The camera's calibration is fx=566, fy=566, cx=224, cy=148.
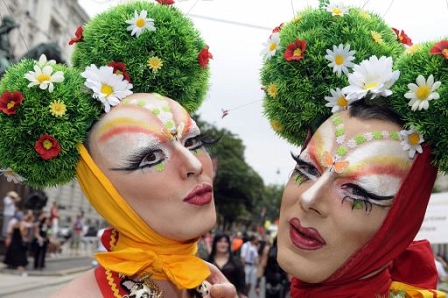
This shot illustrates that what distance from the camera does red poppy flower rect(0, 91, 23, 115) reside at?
2.60 metres

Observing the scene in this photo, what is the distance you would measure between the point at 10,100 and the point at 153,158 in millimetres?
718

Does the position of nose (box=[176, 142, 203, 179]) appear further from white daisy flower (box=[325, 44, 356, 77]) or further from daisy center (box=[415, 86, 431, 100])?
daisy center (box=[415, 86, 431, 100])

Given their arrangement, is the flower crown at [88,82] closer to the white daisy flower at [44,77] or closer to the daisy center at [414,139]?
the white daisy flower at [44,77]

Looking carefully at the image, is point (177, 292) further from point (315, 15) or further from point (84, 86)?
point (315, 15)

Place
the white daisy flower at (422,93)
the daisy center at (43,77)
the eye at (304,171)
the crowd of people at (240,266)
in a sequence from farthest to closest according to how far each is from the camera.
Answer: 1. the crowd of people at (240,266)
2. the daisy center at (43,77)
3. the eye at (304,171)
4. the white daisy flower at (422,93)

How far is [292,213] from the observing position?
2.45 metres

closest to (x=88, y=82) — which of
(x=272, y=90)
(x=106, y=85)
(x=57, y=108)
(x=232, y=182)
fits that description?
(x=106, y=85)

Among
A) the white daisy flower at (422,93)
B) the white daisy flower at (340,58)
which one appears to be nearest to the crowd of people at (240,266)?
the white daisy flower at (340,58)

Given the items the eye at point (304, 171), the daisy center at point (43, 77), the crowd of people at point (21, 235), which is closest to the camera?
the eye at point (304, 171)

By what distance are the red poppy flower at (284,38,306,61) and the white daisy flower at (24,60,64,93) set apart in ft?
3.54

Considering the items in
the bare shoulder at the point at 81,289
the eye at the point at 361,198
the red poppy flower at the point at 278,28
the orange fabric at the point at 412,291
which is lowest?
the orange fabric at the point at 412,291

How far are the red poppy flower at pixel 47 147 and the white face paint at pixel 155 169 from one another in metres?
0.18

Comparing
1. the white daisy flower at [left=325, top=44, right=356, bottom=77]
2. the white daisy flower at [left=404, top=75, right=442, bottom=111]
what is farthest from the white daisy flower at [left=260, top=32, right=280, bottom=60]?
the white daisy flower at [left=404, top=75, right=442, bottom=111]

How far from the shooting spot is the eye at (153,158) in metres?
2.59
